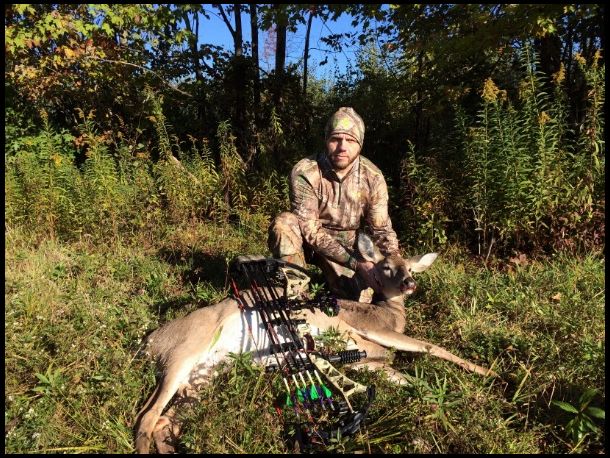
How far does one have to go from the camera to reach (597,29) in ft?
18.2

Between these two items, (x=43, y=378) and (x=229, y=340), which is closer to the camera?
(x=43, y=378)

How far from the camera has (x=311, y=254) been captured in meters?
4.37

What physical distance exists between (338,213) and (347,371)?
1.58 m

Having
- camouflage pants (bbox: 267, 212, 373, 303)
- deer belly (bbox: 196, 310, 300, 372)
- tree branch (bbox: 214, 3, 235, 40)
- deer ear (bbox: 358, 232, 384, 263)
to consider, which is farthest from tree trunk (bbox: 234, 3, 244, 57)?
deer belly (bbox: 196, 310, 300, 372)

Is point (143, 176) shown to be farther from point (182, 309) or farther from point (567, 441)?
point (567, 441)

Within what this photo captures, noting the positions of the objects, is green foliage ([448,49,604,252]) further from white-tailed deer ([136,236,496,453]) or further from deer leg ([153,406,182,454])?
deer leg ([153,406,182,454])

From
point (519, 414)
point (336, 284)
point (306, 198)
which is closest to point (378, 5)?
point (306, 198)

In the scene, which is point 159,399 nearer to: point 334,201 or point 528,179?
point 334,201

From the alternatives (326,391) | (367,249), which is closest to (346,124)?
(367,249)

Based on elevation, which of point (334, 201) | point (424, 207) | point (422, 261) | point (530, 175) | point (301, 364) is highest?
point (530, 175)

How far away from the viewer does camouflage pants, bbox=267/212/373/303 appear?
12.8 ft

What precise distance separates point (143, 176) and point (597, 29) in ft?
19.1

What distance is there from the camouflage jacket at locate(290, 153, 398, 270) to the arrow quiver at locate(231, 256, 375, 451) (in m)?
0.62

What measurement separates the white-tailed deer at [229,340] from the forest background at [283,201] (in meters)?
0.16
